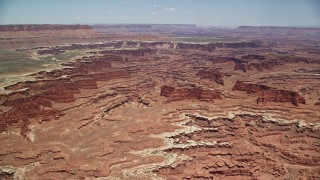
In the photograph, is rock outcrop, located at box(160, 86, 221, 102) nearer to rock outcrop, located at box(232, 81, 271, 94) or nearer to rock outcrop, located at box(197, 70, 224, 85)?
rock outcrop, located at box(232, 81, 271, 94)

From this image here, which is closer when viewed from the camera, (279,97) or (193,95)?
(279,97)

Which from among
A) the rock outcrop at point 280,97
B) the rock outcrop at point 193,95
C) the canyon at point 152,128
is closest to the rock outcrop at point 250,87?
the canyon at point 152,128

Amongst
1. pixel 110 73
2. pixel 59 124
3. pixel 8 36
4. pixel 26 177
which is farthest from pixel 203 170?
pixel 8 36

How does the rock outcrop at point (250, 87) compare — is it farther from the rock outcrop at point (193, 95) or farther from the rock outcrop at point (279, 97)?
the rock outcrop at point (193, 95)

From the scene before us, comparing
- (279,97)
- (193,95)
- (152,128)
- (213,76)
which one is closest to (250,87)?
(279,97)

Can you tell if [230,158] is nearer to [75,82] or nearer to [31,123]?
[31,123]

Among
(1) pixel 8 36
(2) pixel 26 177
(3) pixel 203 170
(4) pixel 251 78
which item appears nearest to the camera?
(2) pixel 26 177

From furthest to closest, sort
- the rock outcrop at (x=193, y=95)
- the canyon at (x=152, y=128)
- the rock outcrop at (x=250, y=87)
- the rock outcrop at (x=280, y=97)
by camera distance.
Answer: the rock outcrop at (x=250, y=87)
the rock outcrop at (x=193, y=95)
the rock outcrop at (x=280, y=97)
the canyon at (x=152, y=128)

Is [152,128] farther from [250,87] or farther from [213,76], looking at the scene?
[213,76]

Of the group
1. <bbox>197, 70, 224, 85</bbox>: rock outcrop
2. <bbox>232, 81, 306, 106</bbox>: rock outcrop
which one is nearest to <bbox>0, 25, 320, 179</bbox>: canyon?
<bbox>232, 81, 306, 106</bbox>: rock outcrop

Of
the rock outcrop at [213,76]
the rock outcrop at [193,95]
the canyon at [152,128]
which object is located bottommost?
the canyon at [152,128]

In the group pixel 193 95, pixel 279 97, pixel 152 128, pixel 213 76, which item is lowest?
pixel 152 128
